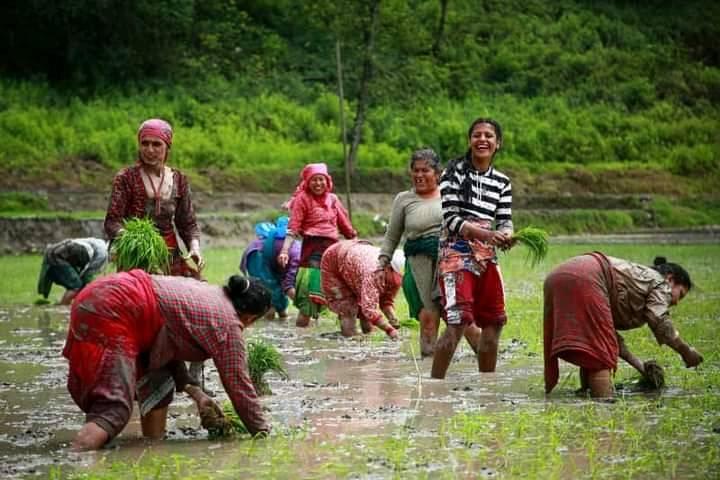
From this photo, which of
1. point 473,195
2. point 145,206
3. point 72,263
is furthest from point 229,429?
point 72,263

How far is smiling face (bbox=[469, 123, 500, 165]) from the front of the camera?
1038 cm

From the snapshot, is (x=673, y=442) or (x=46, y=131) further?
(x=46, y=131)

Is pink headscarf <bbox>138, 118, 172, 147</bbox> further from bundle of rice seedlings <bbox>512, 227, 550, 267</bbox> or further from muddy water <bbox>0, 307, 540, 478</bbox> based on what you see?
bundle of rice seedlings <bbox>512, 227, 550, 267</bbox>

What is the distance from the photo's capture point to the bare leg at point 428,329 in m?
12.0

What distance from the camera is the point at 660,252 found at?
1102 inches

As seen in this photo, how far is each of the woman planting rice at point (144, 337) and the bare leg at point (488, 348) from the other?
3115 millimetres

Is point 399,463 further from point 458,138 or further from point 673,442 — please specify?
point 458,138

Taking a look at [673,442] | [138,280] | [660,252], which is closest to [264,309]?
[138,280]

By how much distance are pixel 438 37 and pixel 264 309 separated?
1649 inches

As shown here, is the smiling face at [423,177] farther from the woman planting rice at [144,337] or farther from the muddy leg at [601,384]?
the woman planting rice at [144,337]

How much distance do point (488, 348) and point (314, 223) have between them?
516cm

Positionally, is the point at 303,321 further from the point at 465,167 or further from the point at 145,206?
the point at 145,206

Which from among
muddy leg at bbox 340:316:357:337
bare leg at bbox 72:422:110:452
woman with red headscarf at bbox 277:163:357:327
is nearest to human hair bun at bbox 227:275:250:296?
bare leg at bbox 72:422:110:452

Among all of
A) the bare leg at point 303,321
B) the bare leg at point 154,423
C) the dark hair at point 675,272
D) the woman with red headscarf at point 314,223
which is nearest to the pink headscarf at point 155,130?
the bare leg at point 154,423
